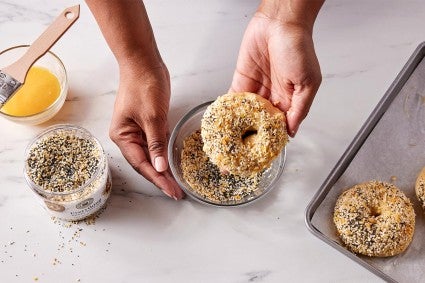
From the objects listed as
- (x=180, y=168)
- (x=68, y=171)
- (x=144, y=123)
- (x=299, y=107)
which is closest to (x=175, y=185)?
(x=180, y=168)

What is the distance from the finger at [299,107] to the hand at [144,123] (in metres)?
0.37

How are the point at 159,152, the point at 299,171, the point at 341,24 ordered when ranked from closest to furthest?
1. the point at 159,152
2. the point at 299,171
3. the point at 341,24

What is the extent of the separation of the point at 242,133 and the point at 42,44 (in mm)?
662

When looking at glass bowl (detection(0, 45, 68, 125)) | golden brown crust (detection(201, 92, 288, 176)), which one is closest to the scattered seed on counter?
golden brown crust (detection(201, 92, 288, 176))

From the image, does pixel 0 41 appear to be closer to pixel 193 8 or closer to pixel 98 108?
pixel 98 108

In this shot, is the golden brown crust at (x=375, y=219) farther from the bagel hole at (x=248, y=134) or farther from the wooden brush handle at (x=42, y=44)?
the wooden brush handle at (x=42, y=44)

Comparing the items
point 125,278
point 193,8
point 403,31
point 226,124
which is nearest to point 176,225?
point 125,278

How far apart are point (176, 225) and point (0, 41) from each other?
0.83m

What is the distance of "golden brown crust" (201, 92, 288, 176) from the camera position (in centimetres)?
176

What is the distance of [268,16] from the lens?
1.96 m

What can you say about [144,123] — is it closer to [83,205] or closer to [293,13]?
[83,205]

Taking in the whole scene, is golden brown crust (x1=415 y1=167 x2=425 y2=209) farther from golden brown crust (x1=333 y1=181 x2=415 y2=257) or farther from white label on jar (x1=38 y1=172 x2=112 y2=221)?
white label on jar (x1=38 y1=172 x2=112 y2=221)

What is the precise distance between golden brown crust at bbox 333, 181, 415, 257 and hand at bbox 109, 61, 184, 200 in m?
0.49

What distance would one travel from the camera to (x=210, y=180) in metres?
2.00
